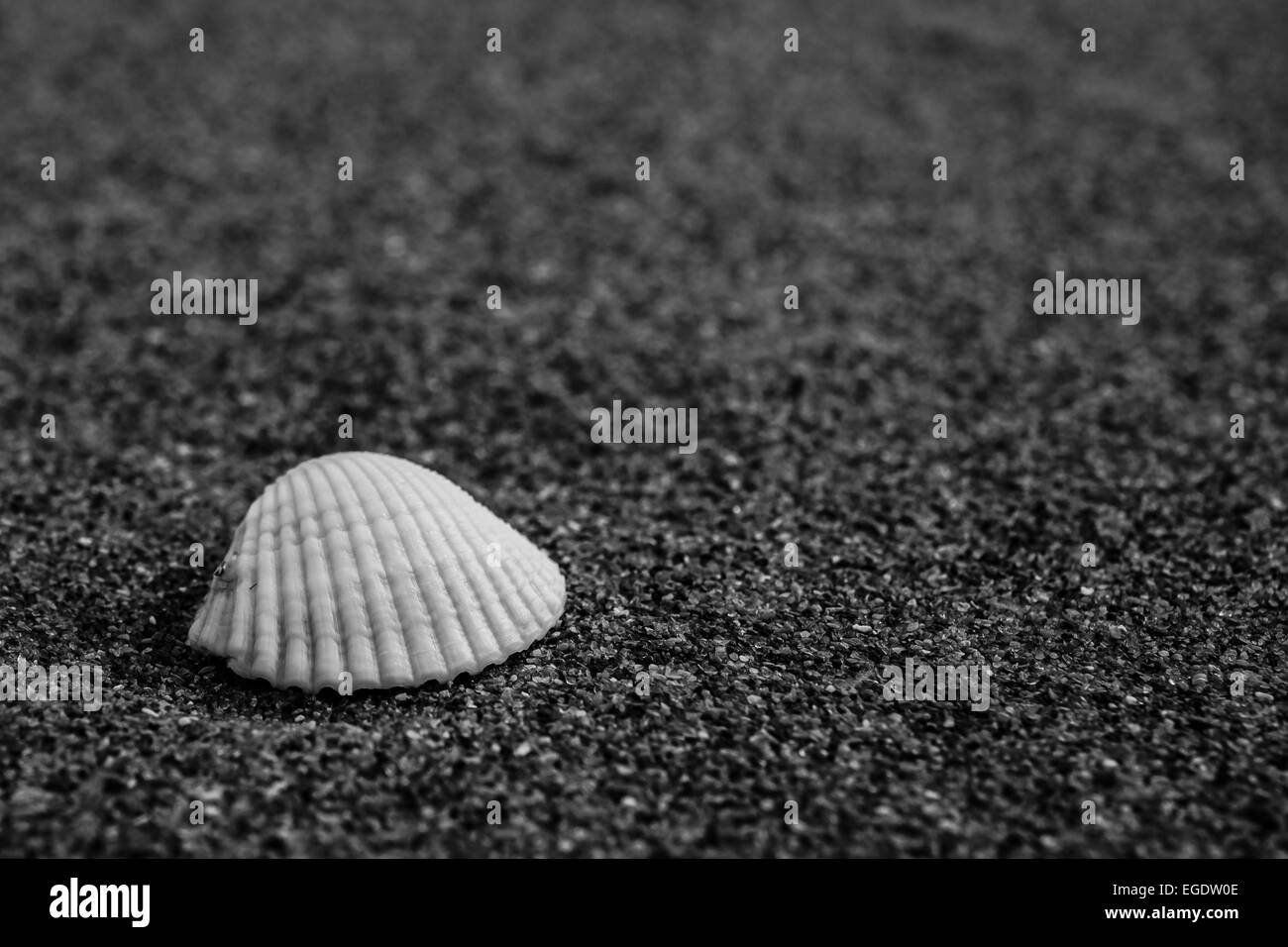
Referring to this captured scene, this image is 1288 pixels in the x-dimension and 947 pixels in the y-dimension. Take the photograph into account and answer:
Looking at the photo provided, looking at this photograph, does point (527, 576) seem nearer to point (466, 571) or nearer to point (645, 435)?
point (466, 571)

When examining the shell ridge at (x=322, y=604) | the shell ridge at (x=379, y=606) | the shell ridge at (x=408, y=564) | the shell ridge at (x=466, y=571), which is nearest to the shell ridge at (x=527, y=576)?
the shell ridge at (x=466, y=571)

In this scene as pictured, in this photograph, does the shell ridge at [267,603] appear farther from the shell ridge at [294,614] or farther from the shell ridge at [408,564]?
the shell ridge at [408,564]

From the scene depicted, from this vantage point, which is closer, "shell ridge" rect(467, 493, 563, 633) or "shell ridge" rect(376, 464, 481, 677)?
"shell ridge" rect(376, 464, 481, 677)

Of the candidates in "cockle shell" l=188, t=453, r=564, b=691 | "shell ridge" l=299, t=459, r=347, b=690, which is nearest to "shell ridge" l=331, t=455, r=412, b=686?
"cockle shell" l=188, t=453, r=564, b=691

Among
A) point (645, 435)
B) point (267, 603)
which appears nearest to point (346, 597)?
point (267, 603)

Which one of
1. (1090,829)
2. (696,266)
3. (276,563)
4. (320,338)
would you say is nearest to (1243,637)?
(1090,829)

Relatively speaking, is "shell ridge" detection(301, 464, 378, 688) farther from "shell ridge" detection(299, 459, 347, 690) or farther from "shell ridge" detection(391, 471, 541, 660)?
"shell ridge" detection(391, 471, 541, 660)

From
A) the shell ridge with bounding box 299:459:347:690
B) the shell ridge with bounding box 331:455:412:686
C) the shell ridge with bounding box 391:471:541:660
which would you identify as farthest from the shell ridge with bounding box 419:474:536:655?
the shell ridge with bounding box 299:459:347:690

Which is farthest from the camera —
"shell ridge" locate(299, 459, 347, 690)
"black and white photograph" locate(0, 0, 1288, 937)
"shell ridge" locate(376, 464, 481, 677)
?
"shell ridge" locate(376, 464, 481, 677)

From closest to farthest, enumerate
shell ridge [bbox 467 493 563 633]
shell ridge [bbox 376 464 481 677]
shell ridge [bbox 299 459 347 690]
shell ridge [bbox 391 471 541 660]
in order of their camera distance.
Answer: shell ridge [bbox 299 459 347 690] < shell ridge [bbox 376 464 481 677] < shell ridge [bbox 391 471 541 660] < shell ridge [bbox 467 493 563 633]
